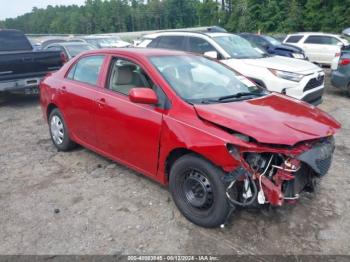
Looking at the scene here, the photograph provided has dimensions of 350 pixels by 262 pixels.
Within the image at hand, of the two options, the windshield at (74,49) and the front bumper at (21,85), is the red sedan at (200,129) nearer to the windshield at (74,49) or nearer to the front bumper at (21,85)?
the front bumper at (21,85)

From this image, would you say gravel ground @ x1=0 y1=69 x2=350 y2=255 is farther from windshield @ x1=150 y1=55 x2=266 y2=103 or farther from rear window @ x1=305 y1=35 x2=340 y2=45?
rear window @ x1=305 y1=35 x2=340 y2=45

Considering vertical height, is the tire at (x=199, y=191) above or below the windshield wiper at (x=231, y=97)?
below

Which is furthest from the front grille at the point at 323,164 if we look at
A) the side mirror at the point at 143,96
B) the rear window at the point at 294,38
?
the rear window at the point at 294,38

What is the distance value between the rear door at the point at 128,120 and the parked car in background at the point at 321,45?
13756mm

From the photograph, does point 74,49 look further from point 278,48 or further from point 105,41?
point 278,48

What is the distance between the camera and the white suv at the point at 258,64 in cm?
710

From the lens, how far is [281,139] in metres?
3.14

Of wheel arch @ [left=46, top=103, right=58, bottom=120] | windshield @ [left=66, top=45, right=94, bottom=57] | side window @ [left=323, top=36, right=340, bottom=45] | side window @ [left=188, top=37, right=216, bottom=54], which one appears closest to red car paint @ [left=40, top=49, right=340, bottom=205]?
wheel arch @ [left=46, top=103, right=58, bottom=120]

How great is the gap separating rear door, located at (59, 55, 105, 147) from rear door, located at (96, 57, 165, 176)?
0.19 m

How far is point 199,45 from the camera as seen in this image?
8.73 meters

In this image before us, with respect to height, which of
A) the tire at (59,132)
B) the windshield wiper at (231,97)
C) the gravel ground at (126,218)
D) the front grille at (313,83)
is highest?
the windshield wiper at (231,97)

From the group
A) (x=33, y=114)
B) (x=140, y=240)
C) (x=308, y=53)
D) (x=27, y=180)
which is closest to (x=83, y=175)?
(x=27, y=180)

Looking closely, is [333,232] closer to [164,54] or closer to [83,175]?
[164,54]

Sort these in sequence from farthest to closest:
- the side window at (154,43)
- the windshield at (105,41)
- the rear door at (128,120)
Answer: the windshield at (105,41), the side window at (154,43), the rear door at (128,120)
